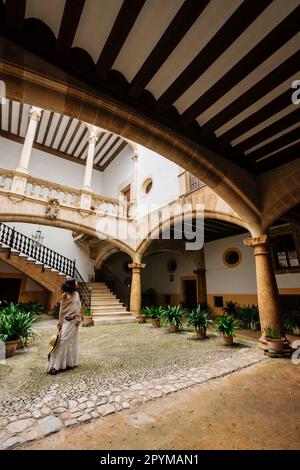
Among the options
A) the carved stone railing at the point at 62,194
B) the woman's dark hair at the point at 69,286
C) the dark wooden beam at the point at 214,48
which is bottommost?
the woman's dark hair at the point at 69,286

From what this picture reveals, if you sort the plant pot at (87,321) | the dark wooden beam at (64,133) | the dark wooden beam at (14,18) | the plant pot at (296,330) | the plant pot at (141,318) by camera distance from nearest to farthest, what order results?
the dark wooden beam at (14,18) < the plant pot at (296,330) < the plant pot at (87,321) < the plant pot at (141,318) < the dark wooden beam at (64,133)

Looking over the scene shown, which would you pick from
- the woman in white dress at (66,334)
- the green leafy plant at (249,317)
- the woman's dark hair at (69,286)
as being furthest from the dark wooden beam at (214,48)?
the green leafy plant at (249,317)

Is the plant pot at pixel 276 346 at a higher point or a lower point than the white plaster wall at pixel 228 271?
lower

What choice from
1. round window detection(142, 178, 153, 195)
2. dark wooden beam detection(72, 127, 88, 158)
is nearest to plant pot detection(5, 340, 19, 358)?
round window detection(142, 178, 153, 195)

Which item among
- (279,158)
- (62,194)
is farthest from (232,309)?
(62,194)

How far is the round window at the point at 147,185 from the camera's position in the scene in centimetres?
1088

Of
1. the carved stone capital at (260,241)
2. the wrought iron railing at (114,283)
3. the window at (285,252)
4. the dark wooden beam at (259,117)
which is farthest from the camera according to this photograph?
the wrought iron railing at (114,283)

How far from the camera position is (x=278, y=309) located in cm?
465

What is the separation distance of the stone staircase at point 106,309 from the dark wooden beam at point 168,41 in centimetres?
756

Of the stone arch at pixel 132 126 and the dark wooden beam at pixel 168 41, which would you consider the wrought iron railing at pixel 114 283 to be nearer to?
the stone arch at pixel 132 126

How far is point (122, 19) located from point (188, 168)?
2252 mm

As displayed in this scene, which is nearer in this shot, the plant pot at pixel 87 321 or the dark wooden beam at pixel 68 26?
the dark wooden beam at pixel 68 26

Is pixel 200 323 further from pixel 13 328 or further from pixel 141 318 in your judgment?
pixel 13 328

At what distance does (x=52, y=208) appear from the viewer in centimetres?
783
